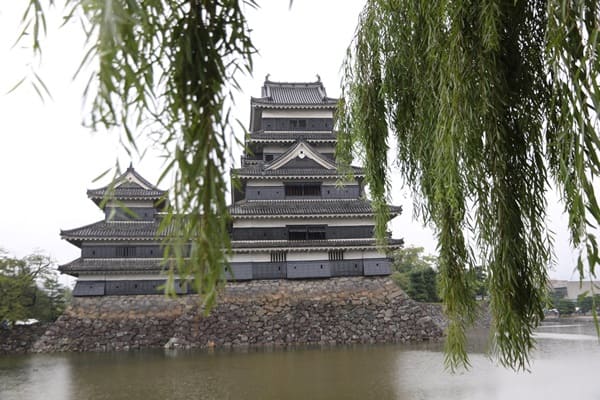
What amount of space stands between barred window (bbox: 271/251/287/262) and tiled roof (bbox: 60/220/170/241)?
496 centimetres

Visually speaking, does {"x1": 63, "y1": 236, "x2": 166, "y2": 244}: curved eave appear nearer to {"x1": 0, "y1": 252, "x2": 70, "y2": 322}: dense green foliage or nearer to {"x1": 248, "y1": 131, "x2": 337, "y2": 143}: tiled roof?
{"x1": 0, "y1": 252, "x2": 70, "y2": 322}: dense green foliage

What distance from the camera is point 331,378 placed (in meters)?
9.46

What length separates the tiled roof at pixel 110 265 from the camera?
18.7m

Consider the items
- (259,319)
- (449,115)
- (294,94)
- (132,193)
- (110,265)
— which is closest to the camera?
(449,115)

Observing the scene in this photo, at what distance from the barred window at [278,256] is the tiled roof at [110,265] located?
185 inches

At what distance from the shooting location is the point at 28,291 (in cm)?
2144

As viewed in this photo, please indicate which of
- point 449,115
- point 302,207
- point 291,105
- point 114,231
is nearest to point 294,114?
point 291,105

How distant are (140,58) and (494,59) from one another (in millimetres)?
1990

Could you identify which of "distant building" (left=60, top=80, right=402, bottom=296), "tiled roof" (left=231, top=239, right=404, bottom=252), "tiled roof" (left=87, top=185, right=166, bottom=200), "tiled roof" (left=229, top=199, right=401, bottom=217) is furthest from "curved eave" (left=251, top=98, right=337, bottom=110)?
"tiled roof" (left=231, top=239, right=404, bottom=252)

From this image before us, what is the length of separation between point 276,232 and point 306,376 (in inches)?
360

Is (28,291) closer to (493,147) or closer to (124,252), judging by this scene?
(124,252)

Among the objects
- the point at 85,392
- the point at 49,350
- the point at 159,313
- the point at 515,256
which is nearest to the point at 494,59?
the point at 515,256

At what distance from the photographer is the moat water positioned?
25.9 ft

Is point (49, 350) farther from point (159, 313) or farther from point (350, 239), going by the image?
point (350, 239)
